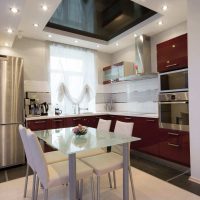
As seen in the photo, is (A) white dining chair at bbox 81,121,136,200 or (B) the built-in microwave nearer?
(A) white dining chair at bbox 81,121,136,200

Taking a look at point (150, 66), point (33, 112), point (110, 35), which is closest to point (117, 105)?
point (150, 66)

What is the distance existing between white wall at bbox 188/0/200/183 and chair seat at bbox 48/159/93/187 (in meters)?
1.53

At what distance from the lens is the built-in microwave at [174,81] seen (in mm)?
2612

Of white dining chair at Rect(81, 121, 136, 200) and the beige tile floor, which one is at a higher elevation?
white dining chair at Rect(81, 121, 136, 200)

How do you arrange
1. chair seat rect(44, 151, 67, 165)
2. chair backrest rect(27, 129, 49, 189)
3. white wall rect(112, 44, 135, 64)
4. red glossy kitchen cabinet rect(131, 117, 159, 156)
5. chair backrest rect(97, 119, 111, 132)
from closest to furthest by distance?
chair backrest rect(27, 129, 49, 189) < chair seat rect(44, 151, 67, 165) < chair backrest rect(97, 119, 111, 132) < red glossy kitchen cabinet rect(131, 117, 159, 156) < white wall rect(112, 44, 135, 64)

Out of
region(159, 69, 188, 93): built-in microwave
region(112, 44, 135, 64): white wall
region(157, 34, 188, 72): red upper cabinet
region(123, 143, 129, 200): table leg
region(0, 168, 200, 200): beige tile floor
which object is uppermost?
region(112, 44, 135, 64): white wall

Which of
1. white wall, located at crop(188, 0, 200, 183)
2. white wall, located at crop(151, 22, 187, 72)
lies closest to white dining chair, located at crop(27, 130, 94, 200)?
white wall, located at crop(188, 0, 200, 183)

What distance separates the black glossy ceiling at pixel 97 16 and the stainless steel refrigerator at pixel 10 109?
3.74 ft

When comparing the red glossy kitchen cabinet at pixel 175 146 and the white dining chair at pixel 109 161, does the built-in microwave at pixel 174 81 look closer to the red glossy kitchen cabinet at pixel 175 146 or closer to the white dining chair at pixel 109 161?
the red glossy kitchen cabinet at pixel 175 146

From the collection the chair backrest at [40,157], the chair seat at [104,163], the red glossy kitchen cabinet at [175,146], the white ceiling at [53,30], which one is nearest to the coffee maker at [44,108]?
the white ceiling at [53,30]

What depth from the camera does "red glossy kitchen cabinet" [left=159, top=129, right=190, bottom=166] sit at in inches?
101

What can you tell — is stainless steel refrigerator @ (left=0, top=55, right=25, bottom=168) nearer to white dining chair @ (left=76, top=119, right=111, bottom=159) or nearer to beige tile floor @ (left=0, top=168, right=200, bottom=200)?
beige tile floor @ (left=0, top=168, right=200, bottom=200)

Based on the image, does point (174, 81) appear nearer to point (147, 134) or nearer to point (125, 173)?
point (147, 134)

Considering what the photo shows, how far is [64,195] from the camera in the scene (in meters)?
2.10
